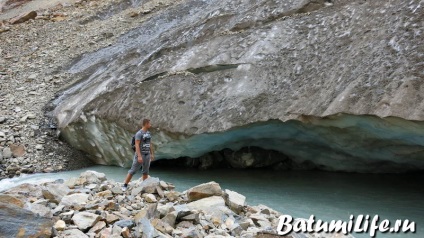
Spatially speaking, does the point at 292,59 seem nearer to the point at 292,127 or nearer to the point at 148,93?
the point at 292,127

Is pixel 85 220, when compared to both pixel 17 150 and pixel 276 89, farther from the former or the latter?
pixel 17 150

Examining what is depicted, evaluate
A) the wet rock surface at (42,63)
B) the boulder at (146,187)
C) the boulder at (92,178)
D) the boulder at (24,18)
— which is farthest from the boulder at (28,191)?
the boulder at (24,18)

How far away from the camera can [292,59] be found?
9.75 metres

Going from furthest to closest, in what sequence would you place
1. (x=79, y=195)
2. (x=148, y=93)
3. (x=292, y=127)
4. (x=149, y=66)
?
(x=149, y=66) → (x=148, y=93) → (x=292, y=127) → (x=79, y=195)

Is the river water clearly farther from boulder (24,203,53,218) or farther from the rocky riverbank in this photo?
boulder (24,203,53,218)

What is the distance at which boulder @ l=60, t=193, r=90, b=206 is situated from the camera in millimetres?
5662

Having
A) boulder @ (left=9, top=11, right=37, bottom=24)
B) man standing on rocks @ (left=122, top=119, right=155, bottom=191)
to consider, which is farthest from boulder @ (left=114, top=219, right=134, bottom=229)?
boulder @ (left=9, top=11, right=37, bottom=24)

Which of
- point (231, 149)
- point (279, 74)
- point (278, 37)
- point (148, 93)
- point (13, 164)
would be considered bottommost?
point (13, 164)

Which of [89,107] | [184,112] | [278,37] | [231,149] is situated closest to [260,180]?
[231,149]

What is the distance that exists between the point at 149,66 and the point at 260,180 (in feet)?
14.4

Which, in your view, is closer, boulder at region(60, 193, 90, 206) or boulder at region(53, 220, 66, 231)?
boulder at region(53, 220, 66, 231)

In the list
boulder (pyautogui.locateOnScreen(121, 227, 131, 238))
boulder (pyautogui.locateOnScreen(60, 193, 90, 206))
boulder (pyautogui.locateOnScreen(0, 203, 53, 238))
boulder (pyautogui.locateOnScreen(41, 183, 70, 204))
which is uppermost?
boulder (pyautogui.locateOnScreen(121, 227, 131, 238))

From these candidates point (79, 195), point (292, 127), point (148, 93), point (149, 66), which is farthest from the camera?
point (149, 66)

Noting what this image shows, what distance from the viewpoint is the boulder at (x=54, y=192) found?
19.5ft
